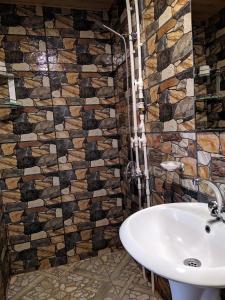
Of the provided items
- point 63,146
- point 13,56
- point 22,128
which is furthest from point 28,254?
point 13,56

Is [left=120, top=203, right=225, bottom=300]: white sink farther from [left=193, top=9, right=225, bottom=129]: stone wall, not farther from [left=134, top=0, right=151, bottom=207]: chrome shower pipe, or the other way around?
[left=134, top=0, right=151, bottom=207]: chrome shower pipe

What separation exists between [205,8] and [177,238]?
3.55 feet

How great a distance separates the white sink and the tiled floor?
3.02ft

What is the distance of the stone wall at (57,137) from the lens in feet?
6.66

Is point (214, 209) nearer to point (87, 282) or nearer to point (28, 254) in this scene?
point (87, 282)

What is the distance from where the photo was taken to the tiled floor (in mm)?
1818

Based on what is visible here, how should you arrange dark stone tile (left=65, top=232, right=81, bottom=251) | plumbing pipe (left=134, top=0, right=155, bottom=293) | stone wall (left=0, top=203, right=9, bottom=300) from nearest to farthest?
plumbing pipe (left=134, top=0, right=155, bottom=293)
stone wall (left=0, top=203, right=9, bottom=300)
dark stone tile (left=65, top=232, right=81, bottom=251)

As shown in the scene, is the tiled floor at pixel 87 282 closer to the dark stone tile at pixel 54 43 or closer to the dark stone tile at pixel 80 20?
the dark stone tile at pixel 54 43

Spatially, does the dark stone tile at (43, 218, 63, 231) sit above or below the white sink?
below

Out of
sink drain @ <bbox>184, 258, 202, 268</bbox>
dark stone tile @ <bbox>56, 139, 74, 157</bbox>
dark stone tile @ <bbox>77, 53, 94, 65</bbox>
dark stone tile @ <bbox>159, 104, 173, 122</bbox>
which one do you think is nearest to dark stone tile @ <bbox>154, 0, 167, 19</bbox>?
dark stone tile @ <bbox>159, 104, 173, 122</bbox>

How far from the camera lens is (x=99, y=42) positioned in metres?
2.18

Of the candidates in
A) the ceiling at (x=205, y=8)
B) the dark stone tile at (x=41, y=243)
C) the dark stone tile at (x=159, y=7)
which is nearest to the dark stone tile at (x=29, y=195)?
the dark stone tile at (x=41, y=243)

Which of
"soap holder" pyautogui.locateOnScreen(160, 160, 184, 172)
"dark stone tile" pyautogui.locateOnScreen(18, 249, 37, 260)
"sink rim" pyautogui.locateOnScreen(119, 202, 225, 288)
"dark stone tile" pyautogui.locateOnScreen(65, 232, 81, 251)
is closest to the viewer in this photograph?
"sink rim" pyautogui.locateOnScreen(119, 202, 225, 288)

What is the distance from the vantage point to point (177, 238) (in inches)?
43.5
